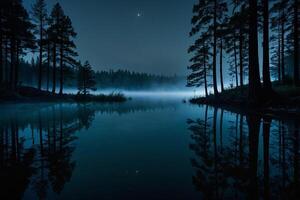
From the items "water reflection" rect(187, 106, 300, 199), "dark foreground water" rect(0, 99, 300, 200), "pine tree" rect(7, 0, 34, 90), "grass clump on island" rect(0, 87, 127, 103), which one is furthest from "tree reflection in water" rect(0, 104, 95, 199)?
"pine tree" rect(7, 0, 34, 90)

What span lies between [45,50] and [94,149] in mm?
31656

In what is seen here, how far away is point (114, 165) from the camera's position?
160 inches

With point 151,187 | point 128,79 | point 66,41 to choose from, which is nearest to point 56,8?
point 66,41

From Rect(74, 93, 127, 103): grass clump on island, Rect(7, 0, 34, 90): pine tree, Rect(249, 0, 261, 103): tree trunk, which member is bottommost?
Rect(74, 93, 127, 103): grass clump on island

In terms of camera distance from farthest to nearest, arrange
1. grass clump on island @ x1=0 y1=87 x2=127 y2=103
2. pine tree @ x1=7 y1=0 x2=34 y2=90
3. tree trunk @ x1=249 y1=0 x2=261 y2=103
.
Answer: pine tree @ x1=7 y1=0 x2=34 y2=90 → grass clump on island @ x1=0 y1=87 x2=127 y2=103 → tree trunk @ x1=249 y1=0 x2=261 y2=103

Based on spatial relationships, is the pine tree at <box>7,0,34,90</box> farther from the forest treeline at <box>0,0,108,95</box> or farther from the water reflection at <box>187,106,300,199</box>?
the water reflection at <box>187,106,300,199</box>

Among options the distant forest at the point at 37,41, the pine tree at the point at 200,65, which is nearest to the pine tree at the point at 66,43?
the distant forest at the point at 37,41

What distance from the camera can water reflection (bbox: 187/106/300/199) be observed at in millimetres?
2873

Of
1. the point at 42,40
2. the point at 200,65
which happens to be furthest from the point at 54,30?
the point at 200,65

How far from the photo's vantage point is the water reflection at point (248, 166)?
2.87 meters

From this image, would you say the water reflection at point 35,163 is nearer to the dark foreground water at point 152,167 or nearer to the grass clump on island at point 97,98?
the dark foreground water at point 152,167

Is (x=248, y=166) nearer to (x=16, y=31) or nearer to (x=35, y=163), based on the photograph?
(x=35, y=163)

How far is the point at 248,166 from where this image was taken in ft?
12.3

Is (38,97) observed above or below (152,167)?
above
